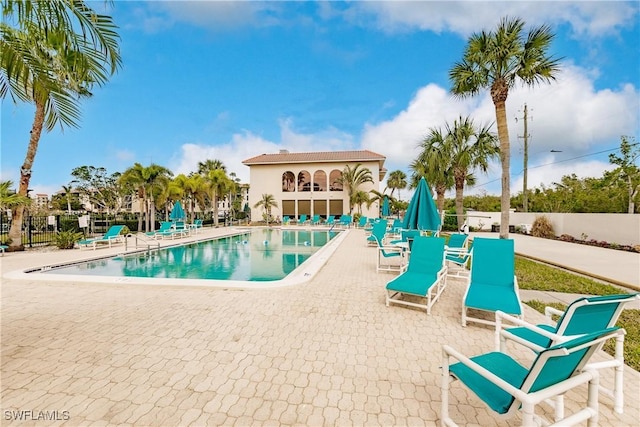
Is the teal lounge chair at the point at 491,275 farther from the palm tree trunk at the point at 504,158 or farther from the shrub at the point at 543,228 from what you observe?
the shrub at the point at 543,228

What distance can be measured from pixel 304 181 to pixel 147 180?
1608cm

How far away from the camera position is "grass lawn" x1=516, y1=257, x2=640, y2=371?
10.4 feet

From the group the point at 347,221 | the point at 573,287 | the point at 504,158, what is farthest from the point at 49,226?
the point at 573,287

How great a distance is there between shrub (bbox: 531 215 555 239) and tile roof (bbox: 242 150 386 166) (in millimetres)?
14825

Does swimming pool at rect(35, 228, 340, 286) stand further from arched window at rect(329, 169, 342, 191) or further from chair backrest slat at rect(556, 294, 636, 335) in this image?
arched window at rect(329, 169, 342, 191)

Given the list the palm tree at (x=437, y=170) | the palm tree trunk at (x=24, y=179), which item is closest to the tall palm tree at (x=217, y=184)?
the palm tree trunk at (x=24, y=179)

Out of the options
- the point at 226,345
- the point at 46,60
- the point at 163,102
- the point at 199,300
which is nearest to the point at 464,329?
the point at 226,345

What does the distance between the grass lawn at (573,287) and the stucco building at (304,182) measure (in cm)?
2114

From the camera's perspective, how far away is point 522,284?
605cm

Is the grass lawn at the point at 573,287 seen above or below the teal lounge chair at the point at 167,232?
below

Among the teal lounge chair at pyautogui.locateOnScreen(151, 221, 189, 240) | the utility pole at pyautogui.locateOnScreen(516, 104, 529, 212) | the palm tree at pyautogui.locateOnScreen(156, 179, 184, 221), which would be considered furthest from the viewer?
the utility pole at pyautogui.locateOnScreen(516, 104, 529, 212)

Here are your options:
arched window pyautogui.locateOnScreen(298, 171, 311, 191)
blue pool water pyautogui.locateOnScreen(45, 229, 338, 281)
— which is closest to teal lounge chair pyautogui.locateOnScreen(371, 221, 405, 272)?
blue pool water pyautogui.locateOnScreen(45, 229, 338, 281)

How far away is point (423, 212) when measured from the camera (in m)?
7.07

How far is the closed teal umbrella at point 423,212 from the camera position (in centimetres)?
700
